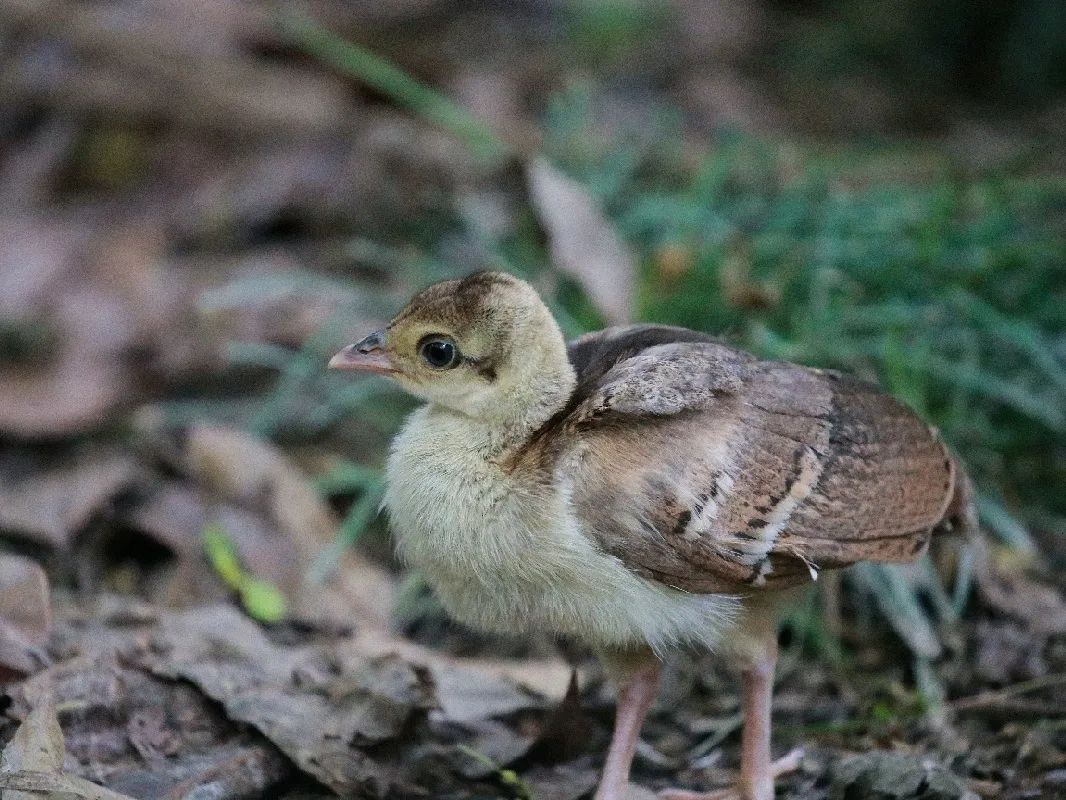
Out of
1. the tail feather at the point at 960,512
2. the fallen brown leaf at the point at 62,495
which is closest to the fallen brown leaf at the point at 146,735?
the fallen brown leaf at the point at 62,495

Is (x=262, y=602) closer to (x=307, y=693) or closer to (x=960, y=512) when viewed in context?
(x=307, y=693)

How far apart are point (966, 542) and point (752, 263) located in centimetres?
163

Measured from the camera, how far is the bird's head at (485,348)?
2727mm

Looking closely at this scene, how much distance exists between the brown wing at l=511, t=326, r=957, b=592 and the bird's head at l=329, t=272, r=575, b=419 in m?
0.09

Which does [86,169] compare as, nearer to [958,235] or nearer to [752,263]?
[752,263]

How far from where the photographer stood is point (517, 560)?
2.55 m

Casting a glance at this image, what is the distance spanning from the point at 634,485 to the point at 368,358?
723 millimetres

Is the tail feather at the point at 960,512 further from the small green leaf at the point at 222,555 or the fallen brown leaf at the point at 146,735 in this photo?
the small green leaf at the point at 222,555

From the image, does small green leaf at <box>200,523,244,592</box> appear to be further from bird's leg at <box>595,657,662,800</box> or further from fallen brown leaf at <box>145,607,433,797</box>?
bird's leg at <box>595,657,662,800</box>

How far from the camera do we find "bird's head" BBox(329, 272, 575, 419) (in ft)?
8.95

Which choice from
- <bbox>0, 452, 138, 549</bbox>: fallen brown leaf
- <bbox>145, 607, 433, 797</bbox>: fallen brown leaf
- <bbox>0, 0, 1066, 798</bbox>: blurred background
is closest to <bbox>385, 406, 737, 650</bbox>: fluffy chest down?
<bbox>145, 607, 433, 797</bbox>: fallen brown leaf

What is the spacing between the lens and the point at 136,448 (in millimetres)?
4512

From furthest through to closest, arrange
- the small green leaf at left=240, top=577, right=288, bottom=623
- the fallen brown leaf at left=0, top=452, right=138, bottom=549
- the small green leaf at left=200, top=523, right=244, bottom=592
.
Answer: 1. the fallen brown leaf at left=0, top=452, right=138, bottom=549
2. the small green leaf at left=200, top=523, right=244, bottom=592
3. the small green leaf at left=240, top=577, right=288, bottom=623

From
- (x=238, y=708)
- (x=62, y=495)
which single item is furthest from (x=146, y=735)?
(x=62, y=495)
